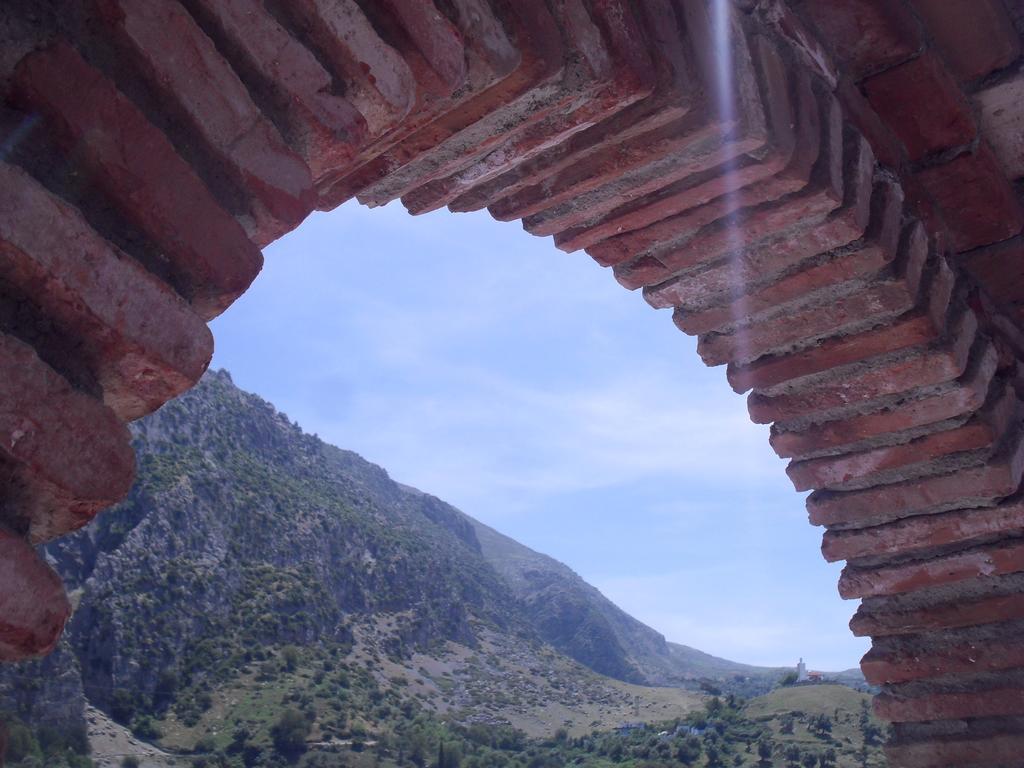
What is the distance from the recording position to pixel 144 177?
38.0 inches

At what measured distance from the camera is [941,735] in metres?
2.51

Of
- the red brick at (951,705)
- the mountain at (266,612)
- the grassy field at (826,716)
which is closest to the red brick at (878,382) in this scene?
the red brick at (951,705)

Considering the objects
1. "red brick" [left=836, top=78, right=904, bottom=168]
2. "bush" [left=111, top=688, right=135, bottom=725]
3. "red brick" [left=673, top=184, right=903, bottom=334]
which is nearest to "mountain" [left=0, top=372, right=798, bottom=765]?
"bush" [left=111, top=688, right=135, bottom=725]

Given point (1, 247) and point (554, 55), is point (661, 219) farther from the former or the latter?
point (1, 247)

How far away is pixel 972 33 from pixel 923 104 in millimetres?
217

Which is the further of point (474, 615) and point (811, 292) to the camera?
point (474, 615)

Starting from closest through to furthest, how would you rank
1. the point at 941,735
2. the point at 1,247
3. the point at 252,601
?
the point at 1,247 < the point at 941,735 < the point at 252,601

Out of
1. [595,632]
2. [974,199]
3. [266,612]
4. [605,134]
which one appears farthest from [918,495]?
[595,632]

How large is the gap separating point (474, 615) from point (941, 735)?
73577 millimetres

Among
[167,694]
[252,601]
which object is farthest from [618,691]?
[167,694]

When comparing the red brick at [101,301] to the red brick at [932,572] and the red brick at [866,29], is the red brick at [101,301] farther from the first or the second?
the red brick at [932,572]

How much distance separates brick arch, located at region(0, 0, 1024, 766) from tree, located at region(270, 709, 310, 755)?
44.4m

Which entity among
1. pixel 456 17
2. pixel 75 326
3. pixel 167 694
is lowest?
pixel 167 694

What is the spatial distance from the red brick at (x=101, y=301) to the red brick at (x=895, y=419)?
1866 millimetres
